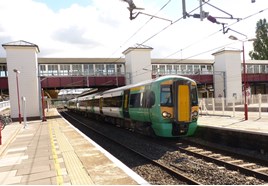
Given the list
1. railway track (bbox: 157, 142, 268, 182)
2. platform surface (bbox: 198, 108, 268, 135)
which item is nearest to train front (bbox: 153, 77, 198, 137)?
railway track (bbox: 157, 142, 268, 182)

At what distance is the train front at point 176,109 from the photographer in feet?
45.4

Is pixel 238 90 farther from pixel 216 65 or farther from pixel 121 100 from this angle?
pixel 121 100

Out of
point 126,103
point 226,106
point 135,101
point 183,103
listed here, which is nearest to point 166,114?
point 183,103

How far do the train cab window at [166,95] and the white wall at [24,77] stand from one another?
91.9ft

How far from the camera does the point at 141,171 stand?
9.52 m

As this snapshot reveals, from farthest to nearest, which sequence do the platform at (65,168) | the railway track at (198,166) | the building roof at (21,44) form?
the building roof at (21,44)
the railway track at (198,166)
the platform at (65,168)

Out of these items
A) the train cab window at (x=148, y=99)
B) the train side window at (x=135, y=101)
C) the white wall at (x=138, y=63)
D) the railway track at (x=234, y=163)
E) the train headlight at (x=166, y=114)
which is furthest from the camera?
the white wall at (x=138, y=63)

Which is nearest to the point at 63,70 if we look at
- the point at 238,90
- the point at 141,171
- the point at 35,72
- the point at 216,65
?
the point at 35,72

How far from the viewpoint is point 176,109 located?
13.9 meters

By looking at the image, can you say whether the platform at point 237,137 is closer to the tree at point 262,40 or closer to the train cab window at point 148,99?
the train cab window at point 148,99

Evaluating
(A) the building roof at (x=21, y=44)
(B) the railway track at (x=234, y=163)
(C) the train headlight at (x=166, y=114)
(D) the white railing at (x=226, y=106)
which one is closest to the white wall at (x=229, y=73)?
(D) the white railing at (x=226, y=106)

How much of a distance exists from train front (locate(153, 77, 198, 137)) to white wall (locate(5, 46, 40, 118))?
2769 centimetres

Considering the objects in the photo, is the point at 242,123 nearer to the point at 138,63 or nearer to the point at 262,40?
the point at 138,63

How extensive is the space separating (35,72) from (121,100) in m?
21.9
